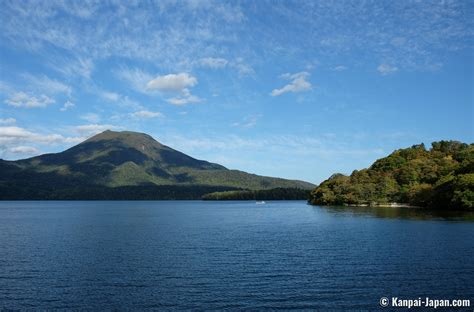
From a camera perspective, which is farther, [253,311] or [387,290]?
[387,290]

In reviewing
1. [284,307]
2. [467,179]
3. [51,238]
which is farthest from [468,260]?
[467,179]

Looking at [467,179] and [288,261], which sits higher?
[467,179]

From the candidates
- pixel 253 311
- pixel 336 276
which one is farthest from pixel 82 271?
pixel 336 276

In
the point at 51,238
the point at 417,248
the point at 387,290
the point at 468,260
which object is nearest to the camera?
the point at 387,290

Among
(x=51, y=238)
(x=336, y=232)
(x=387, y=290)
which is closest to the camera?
(x=387, y=290)

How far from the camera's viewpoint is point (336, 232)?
92.4m

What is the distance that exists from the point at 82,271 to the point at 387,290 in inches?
1367

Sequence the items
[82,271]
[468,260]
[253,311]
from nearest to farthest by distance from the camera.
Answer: [253,311] → [82,271] → [468,260]

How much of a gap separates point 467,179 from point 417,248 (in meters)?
105

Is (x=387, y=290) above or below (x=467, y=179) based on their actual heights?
below

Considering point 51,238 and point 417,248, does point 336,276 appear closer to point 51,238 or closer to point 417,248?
point 417,248

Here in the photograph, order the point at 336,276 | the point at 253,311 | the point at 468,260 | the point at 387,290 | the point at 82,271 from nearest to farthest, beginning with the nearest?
1. the point at 253,311
2. the point at 387,290
3. the point at 336,276
4. the point at 82,271
5. the point at 468,260

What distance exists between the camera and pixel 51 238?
86438 millimetres

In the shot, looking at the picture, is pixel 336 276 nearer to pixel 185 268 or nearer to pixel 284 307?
pixel 284 307
